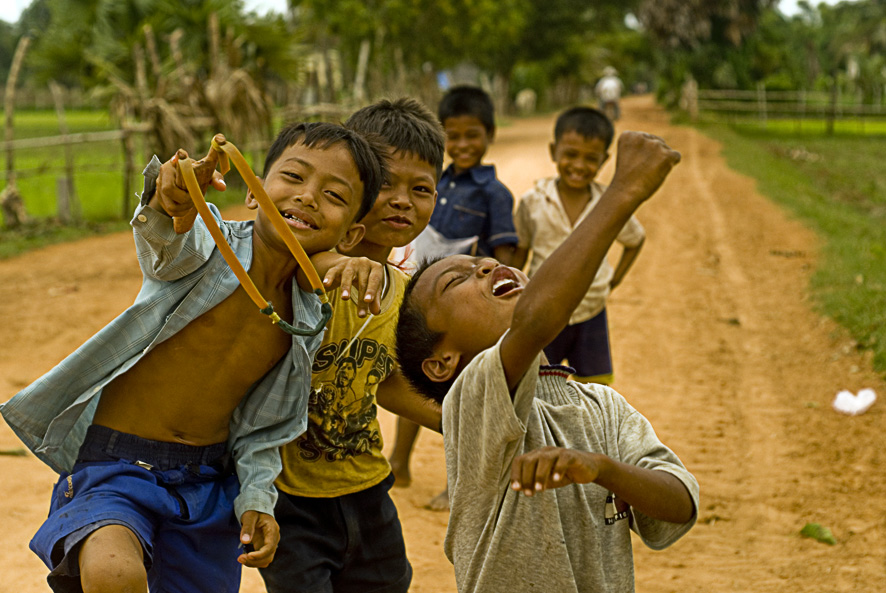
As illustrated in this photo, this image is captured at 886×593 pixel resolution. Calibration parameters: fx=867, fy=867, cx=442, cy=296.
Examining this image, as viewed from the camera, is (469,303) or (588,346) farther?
(588,346)

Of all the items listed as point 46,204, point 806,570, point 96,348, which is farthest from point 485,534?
point 46,204

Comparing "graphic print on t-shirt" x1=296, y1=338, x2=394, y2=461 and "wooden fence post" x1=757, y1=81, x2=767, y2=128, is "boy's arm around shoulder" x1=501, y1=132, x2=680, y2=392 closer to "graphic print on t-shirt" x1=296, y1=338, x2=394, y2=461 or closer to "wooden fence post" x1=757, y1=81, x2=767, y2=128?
"graphic print on t-shirt" x1=296, y1=338, x2=394, y2=461

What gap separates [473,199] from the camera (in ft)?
13.3

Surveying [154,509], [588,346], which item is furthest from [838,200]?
[154,509]

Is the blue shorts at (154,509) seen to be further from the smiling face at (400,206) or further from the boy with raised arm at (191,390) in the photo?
the smiling face at (400,206)

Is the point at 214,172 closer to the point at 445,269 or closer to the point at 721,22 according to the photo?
the point at 445,269

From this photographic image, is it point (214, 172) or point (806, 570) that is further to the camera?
point (806, 570)

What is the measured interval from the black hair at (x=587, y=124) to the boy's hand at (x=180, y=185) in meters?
2.68

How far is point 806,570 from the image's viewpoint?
11.8 ft

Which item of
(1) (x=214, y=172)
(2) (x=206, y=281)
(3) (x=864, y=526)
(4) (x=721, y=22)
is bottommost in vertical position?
(3) (x=864, y=526)

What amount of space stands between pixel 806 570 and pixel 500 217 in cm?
199

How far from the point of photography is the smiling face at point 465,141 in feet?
13.7

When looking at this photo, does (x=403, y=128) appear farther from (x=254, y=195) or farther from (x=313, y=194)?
(x=254, y=195)

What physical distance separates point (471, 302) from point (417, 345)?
20 cm
